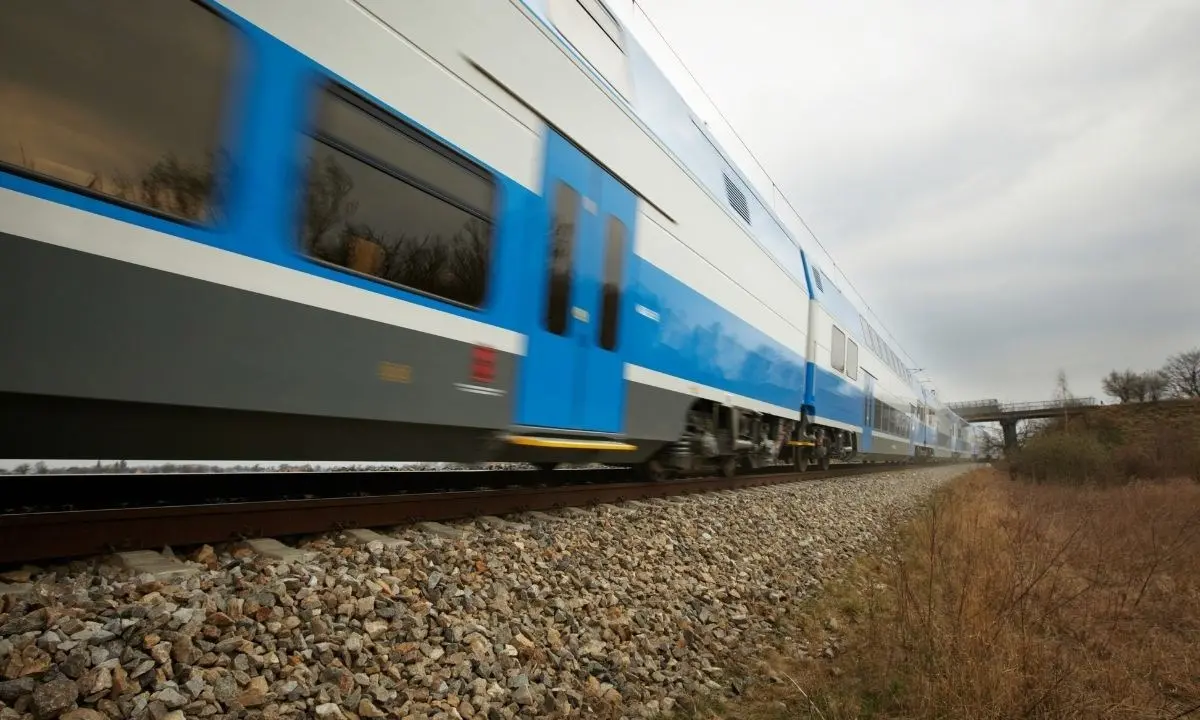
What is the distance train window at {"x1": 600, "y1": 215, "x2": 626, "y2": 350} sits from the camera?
5.95 meters

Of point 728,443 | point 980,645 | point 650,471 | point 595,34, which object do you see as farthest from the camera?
point 728,443

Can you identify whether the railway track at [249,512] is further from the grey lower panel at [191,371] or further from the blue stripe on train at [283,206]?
the blue stripe on train at [283,206]

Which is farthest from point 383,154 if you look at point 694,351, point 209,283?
point 694,351

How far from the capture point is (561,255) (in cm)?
537

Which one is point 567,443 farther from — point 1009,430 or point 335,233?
point 1009,430

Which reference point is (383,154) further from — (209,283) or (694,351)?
(694,351)

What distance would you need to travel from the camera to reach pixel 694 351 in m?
7.73

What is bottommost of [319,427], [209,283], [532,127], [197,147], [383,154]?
[319,427]

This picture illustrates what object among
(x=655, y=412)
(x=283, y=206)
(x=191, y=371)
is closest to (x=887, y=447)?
(x=655, y=412)

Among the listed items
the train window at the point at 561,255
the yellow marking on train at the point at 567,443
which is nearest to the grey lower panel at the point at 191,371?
the yellow marking on train at the point at 567,443

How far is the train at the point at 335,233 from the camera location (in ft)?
8.64

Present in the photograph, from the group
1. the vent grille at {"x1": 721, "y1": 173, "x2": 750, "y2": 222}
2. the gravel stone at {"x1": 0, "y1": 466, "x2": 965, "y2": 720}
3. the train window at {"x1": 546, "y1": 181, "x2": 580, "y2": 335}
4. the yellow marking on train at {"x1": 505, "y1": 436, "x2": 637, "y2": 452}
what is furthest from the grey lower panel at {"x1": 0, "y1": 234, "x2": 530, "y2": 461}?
the vent grille at {"x1": 721, "y1": 173, "x2": 750, "y2": 222}

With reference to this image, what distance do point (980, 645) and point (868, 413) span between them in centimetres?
1584

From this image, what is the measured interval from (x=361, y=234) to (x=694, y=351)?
15.3ft
